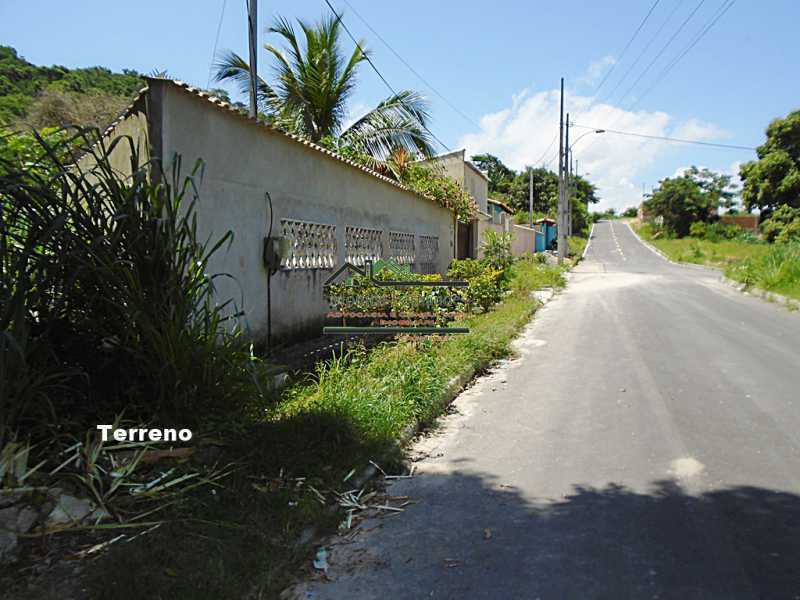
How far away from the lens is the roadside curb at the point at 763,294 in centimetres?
1410

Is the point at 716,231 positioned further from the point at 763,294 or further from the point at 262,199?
the point at 262,199

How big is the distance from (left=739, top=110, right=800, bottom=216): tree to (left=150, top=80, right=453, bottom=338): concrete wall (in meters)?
35.1

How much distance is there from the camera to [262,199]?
26.1 feet

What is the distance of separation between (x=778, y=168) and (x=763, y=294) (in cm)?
2724

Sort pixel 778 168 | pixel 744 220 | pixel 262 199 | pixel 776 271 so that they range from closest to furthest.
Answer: pixel 262 199 → pixel 776 271 → pixel 778 168 → pixel 744 220

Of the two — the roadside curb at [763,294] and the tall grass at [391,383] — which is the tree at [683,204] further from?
the tall grass at [391,383]

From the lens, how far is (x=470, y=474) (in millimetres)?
4453

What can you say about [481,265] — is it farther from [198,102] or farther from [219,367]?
[219,367]

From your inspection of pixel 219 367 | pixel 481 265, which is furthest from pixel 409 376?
pixel 481 265

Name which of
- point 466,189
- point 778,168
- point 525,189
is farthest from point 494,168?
point 466,189

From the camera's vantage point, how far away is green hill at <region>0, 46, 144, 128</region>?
14102 mm

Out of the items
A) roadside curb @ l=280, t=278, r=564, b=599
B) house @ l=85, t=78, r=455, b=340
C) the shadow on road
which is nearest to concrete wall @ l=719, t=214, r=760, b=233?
house @ l=85, t=78, r=455, b=340

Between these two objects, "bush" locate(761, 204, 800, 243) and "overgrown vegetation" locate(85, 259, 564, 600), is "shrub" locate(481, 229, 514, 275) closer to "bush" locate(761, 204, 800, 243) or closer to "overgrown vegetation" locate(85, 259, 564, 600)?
"overgrown vegetation" locate(85, 259, 564, 600)

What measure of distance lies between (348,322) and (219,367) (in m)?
5.54
